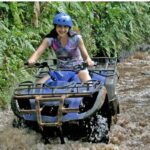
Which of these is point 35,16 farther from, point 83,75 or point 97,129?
point 97,129

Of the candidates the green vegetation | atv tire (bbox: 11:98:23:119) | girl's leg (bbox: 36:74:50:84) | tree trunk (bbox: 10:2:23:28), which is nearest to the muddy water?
atv tire (bbox: 11:98:23:119)

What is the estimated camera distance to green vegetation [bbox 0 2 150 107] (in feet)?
32.4

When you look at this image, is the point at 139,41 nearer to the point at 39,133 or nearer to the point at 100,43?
the point at 100,43

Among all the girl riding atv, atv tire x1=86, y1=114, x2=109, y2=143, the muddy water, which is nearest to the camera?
atv tire x1=86, y1=114, x2=109, y2=143

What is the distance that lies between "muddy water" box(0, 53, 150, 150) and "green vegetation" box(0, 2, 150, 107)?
4.01ft

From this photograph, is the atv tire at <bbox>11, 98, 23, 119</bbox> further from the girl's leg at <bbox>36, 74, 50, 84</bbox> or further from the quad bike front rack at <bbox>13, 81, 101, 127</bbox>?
the girl's leg at <bbox>36, 74, 50, 84</bbox>

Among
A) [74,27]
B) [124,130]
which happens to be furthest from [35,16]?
[124,130]

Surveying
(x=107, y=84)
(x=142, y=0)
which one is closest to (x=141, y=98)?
(x=107, y=84)

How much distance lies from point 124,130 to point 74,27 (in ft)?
19.4

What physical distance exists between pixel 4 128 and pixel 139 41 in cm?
1149

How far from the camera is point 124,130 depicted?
7.88m

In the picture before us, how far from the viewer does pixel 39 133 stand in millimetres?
6891

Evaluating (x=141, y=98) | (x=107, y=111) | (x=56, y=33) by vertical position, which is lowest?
(x=141, y=98)

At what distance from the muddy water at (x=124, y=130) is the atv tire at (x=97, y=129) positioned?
0.08 meters
